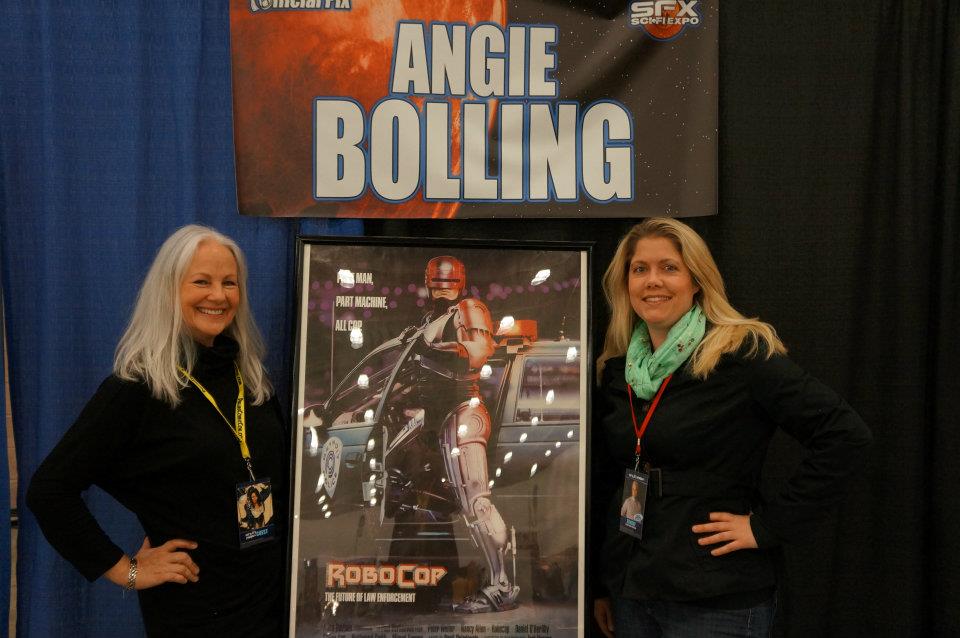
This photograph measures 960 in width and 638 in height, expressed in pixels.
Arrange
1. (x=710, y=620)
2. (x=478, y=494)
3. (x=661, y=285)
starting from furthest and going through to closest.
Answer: (x=478, y=494)
(x=661, y=285)
(x=710, y=620)

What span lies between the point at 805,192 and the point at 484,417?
1.29 meters

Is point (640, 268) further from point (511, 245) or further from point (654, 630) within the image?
point (654, 630)

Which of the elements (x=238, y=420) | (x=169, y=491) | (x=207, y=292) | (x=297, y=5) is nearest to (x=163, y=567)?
(x=169, y=491)

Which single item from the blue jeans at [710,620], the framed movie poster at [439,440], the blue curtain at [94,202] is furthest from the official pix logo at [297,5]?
the blue jeans at [710,620]

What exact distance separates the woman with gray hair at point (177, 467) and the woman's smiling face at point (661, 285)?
1.02 m

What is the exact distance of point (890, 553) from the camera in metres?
2.27

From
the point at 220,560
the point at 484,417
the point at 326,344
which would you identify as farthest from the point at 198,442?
the point at 484,417

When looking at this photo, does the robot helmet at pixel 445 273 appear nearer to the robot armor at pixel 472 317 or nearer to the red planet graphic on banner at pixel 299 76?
the robot armor at pixel 472 317

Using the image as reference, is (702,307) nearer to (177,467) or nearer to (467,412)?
(467,412)

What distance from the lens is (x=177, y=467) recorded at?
1.63 metres

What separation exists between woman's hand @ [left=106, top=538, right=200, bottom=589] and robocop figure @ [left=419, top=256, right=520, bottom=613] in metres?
0.67

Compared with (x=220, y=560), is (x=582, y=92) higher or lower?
higher

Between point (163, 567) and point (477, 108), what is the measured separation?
154 cm

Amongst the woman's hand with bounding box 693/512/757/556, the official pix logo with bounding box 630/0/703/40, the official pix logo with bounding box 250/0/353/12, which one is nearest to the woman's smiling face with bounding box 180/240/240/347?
the official pix logo with bounding box 250/0/353/12
